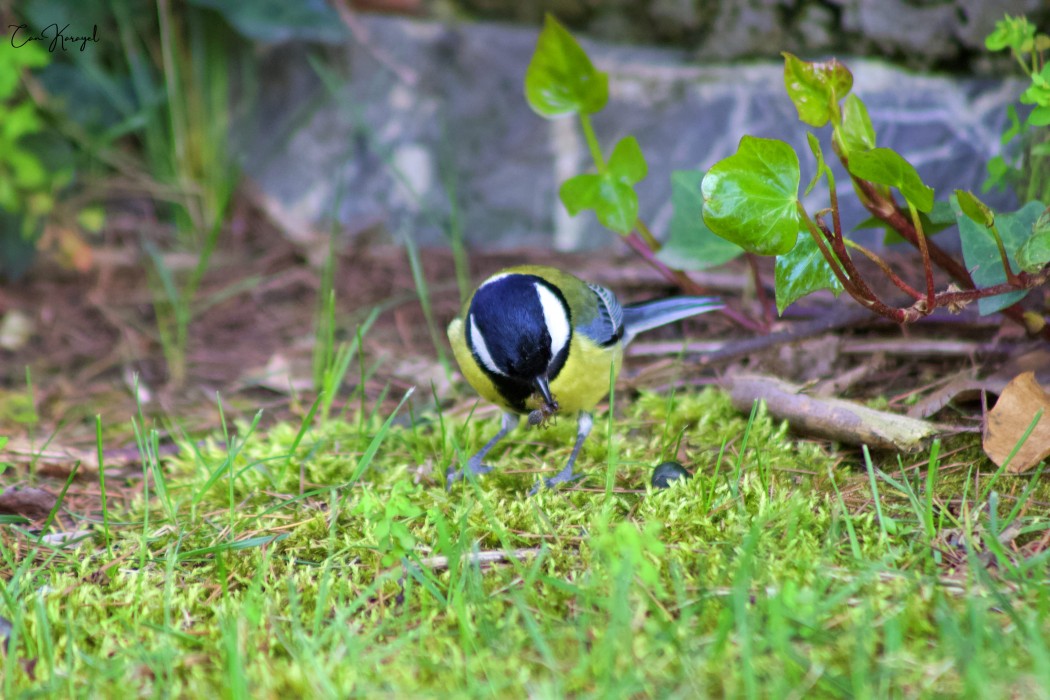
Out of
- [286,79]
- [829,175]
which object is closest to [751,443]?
[829,175]

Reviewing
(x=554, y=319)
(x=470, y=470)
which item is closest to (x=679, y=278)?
(x=554, y=319)

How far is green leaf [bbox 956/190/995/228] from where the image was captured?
2185 mm

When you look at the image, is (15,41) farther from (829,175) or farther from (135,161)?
(829,175)

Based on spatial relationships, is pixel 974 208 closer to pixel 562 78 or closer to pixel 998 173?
pixel 998 173

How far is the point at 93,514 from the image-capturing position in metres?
2.49

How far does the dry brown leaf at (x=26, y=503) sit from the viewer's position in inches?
94.9

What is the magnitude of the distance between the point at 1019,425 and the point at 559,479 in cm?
120

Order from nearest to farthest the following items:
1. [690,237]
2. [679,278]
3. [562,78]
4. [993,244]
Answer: [993,244], [562,78], [690,237], [679,278]

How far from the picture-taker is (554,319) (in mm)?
2676

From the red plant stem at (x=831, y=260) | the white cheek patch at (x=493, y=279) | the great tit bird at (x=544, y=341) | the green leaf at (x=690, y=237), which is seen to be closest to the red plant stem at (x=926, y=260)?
the red plant stem at (x=831, y=260)

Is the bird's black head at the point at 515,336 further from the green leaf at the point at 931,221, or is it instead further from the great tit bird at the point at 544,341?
the green leaf at the point at 931,221

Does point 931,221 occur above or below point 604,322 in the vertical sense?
above

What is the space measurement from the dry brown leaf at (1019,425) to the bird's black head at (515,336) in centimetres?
117

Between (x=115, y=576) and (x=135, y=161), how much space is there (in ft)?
10.6
